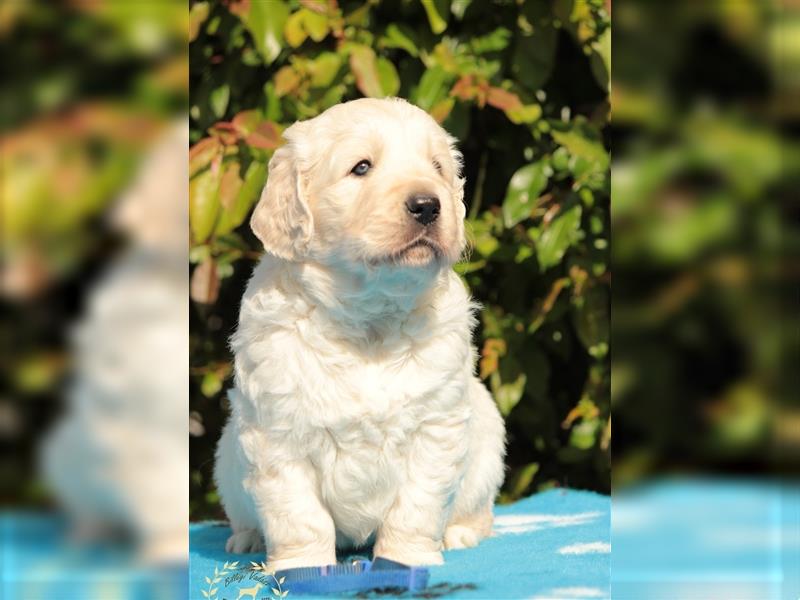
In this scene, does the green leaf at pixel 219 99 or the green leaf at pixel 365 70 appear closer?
the green leaf at pixel 219 99

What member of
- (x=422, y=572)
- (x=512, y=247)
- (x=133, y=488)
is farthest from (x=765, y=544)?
(x=133, y=488)

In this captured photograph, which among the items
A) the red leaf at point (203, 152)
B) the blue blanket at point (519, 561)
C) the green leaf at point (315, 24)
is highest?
the green leaf at point (315, 24)

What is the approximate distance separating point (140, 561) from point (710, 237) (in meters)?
1.48

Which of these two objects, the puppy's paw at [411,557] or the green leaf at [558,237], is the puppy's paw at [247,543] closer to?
the puppy's paw at [411,557]

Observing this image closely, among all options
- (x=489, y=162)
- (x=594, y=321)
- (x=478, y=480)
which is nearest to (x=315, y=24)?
(x=489, y=162)

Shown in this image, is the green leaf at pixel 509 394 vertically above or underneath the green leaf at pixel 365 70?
underneath

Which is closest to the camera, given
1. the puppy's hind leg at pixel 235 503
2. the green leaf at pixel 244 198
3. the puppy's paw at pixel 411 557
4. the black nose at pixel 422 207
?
the black nose at pixel 422 207

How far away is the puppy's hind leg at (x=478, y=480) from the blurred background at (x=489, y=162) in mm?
370

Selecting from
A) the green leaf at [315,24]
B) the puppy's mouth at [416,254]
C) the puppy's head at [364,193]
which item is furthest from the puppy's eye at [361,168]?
the green leaf at [315,24]

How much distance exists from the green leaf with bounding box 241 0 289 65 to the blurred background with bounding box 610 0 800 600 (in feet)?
3.90

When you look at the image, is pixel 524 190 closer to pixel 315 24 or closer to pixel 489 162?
pixel 489 162

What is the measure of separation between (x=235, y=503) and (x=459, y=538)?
72 centimetres

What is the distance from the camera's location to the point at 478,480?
11.0 feet

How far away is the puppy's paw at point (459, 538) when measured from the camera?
3.29 meters
